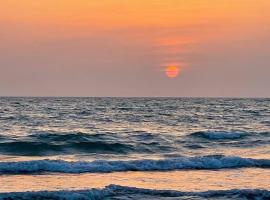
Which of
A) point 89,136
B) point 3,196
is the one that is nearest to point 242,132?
point 89,136

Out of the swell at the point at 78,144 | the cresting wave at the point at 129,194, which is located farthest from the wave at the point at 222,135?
the cresting wave at the point at 129,194

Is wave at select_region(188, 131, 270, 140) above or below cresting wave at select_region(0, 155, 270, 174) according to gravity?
above

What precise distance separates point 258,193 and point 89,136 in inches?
812

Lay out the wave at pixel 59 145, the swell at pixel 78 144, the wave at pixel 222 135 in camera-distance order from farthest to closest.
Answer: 1. the wave at pixel 222 135
2. the swell at pixel 78 144
3. the wave at pixel 59 145

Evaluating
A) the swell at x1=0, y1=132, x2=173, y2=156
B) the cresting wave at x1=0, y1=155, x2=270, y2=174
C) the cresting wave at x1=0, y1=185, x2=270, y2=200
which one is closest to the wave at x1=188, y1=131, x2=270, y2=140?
the swell at x1=0, y1=132, x2=173, y2=156

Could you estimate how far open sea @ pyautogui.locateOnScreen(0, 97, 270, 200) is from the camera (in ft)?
61.0

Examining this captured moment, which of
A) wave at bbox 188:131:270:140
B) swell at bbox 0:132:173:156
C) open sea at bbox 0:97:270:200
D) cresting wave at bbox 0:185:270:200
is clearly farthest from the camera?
wave at bbox 188:131:270:140

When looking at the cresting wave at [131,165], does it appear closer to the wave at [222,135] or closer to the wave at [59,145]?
the wave at [59,145]

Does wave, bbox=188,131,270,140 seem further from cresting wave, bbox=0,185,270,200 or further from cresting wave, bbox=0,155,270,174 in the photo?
cresting wave, bbox=0,185,270,200

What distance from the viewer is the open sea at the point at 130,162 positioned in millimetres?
18578

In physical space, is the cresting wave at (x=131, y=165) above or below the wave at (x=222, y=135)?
below

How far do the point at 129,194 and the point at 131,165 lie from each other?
6.80 m

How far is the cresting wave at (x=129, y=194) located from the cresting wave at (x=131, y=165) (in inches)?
210

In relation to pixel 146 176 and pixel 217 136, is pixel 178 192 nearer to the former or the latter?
pixel 146 176
